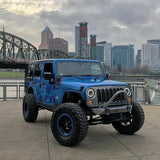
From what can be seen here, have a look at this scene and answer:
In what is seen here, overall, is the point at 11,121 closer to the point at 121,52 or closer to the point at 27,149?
the point at 27,149

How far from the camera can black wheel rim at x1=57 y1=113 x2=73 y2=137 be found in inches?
184

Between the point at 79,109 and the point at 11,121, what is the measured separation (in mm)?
3842

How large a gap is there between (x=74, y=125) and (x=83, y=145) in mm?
669

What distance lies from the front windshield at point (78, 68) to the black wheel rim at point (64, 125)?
4.23 ft

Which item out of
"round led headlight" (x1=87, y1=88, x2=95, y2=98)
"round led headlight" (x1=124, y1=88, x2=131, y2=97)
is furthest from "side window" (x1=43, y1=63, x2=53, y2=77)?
"round led headlight" (x1=124, y1=88, x2=131, y2=97)

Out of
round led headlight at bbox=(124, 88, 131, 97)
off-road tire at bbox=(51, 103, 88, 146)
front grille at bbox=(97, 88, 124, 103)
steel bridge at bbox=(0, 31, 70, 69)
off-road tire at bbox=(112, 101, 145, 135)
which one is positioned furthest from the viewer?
steel bridge at bbox=(0, 31, 70, 69)

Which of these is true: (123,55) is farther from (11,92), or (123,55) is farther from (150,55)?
(11,92)

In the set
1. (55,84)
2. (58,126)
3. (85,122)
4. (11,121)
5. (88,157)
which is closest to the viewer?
(88,157)

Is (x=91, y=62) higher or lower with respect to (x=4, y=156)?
higher

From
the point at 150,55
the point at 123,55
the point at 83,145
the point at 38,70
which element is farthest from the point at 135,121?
the point at 123,55

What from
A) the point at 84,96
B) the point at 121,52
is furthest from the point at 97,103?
the point at 121,52

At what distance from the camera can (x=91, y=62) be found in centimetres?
620

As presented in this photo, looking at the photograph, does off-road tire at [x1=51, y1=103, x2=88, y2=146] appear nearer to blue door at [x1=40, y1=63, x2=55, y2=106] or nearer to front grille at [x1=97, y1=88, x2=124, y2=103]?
front grille at [x1=97, y1=88, x2=124, y2=103]

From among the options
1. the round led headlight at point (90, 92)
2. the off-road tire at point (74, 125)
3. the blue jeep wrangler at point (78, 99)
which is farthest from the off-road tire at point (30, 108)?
the round led headlight at point (90, 92)
